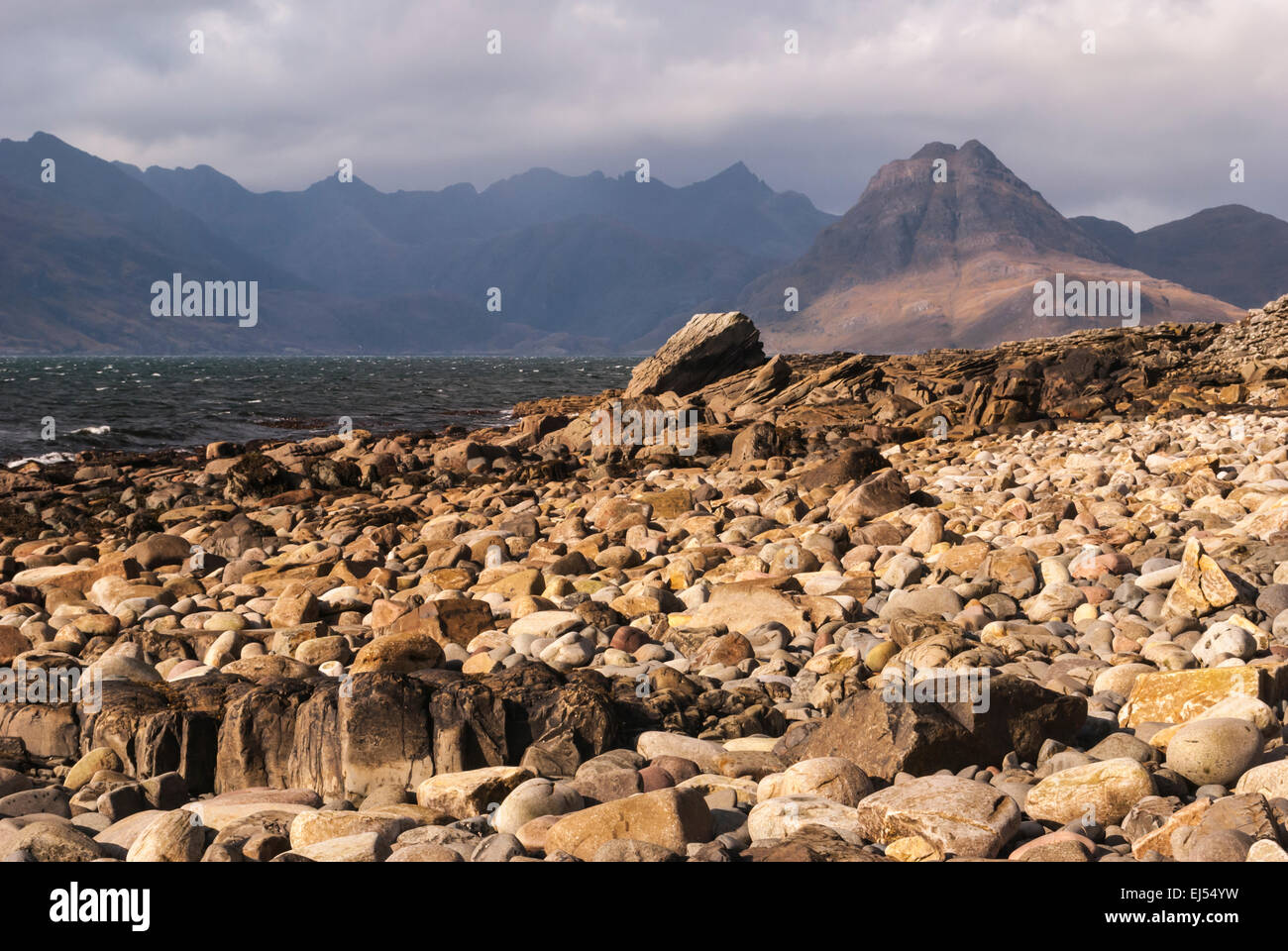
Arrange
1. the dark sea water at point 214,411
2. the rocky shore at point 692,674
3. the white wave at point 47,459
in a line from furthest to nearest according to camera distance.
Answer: the dark sea water at point 214,411 < the white wave at point 47,459 < the rocky shore at point 692,674

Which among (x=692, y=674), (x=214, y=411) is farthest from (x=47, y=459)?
(x=692, y=674)

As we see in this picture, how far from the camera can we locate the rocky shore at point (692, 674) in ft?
14.1

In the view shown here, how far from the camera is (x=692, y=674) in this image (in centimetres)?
701

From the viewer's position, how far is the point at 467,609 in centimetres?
836

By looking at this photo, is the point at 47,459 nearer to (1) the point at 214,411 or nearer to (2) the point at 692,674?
(1) the point at 214,411

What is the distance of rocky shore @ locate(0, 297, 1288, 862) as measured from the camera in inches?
169

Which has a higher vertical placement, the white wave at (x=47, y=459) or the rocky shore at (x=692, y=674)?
the white wave at (x=47, y=459)

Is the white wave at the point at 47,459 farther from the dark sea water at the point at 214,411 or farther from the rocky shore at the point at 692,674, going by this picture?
the rocky shore at the point at 692,674

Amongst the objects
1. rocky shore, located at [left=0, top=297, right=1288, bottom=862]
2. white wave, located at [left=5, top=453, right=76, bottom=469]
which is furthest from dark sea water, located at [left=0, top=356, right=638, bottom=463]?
A: rocky shore, located at [left=0, top=297, right=1288, bottom=862]

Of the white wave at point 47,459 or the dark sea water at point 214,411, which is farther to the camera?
the dark sea water at point 214,411

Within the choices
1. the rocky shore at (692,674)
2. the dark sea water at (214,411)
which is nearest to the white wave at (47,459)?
the dark sea water at (214,411)

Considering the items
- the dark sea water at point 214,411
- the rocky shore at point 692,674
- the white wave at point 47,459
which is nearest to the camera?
the rocky shore at point 692,674

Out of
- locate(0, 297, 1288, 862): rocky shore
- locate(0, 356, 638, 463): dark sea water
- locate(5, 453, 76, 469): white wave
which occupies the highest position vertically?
locate(0, 356, 638, 463): dark sea water

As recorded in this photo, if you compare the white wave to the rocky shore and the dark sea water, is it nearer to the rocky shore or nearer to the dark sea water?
the dark sea water
